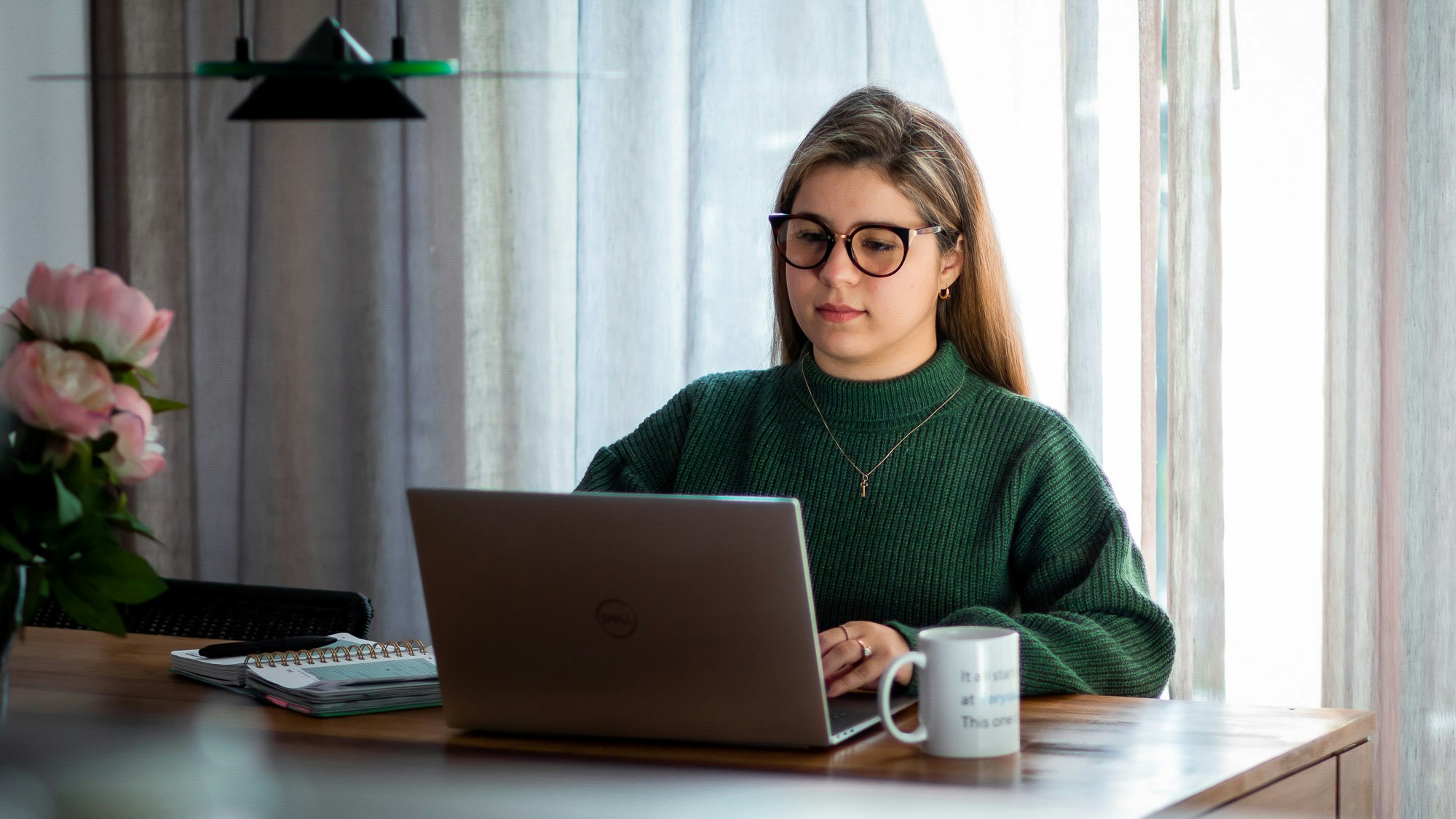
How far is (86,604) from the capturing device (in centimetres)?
101

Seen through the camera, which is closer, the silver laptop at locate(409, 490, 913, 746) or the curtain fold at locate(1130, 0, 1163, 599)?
the silver laptop at locate(409, 490, 913, 746)

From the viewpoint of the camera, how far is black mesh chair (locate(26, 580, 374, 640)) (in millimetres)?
1782

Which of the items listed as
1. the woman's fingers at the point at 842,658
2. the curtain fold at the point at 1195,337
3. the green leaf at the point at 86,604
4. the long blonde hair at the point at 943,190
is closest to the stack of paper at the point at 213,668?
the green leaf at the point at 86,604

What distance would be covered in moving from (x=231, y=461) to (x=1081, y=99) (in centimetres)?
182

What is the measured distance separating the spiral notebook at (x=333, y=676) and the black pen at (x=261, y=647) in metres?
0.01

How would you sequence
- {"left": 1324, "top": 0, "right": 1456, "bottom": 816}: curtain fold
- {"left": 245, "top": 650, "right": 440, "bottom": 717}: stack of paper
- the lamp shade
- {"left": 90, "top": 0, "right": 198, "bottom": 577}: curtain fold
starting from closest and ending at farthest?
the lamp shade < {"left": 245, "top": 650, "right": 440, "bottom": 717}: stack of paper < {"left": 1324, "top": 0, "right": 1456, "bottom": 816}: curtain fold < {"left": 90, "top": 0, "right": 198, "bottom": 577}: curtain fold

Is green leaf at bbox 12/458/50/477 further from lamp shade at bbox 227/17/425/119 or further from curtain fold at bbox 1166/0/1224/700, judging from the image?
curtain fold at bbox 1166/0/1224/700

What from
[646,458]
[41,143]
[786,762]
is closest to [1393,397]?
[646,458]

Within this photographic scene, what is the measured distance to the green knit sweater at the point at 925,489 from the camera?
5.16 ft

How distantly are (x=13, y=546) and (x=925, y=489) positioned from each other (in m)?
1.03

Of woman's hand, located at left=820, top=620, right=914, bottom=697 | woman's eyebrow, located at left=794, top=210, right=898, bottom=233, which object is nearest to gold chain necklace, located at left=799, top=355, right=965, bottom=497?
woman's eyebrow, located at left=794, top=210, right=898, bottom=233

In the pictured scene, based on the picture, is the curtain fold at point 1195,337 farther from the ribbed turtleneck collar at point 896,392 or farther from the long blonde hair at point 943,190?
the ribbed turtleneck collar at point 896,392

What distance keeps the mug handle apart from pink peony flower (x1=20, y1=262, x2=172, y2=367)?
23.2 inches

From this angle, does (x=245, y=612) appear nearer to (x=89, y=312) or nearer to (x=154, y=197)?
(x=89, y=312)
